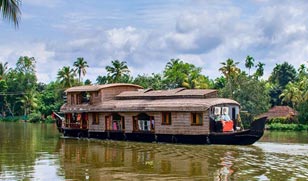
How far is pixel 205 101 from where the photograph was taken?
2469cm

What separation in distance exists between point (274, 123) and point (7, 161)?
3177cm

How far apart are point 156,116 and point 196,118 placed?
8.94 ft

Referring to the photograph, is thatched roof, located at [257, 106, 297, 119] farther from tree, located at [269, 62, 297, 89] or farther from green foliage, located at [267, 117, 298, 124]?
tree, located at [269, 62, 297, 89]

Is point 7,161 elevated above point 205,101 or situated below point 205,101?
below

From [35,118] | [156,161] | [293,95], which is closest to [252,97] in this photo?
[293,95]

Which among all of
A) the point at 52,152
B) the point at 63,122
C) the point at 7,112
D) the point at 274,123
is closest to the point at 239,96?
the point at 274,123

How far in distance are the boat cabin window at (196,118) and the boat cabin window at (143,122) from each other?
3049 millimetres

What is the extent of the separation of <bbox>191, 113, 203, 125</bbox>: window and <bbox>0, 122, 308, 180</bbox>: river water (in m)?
1.43

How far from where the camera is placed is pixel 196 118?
974 inches

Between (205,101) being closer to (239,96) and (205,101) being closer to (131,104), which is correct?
(131,104)

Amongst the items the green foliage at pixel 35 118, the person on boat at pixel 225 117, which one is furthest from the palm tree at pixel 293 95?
the green foliage at pixel 35 118

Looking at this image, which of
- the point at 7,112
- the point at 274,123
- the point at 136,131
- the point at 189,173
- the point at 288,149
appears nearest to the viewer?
the point at 189,173

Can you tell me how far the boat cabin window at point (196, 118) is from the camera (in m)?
24.6

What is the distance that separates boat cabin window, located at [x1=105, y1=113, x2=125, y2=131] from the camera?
2877 centimetres
